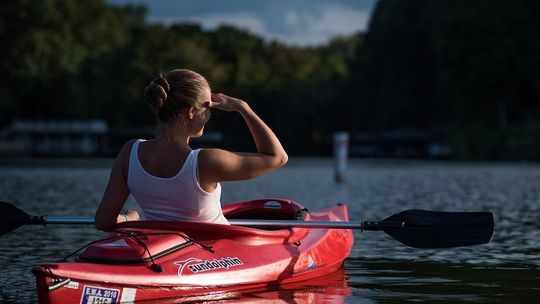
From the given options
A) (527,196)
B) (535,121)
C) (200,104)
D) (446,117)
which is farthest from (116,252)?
(446,117)

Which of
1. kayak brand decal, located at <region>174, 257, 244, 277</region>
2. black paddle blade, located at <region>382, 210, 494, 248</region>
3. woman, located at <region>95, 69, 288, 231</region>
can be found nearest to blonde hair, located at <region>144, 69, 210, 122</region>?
woman, located at <region>95, 69, 288, 231</region>

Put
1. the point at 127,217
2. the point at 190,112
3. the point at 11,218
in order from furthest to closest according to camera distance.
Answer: the point at 11,218, the point at 127,217, the point at 190,112

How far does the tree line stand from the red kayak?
Answer: 6404cm

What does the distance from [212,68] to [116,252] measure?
107 m

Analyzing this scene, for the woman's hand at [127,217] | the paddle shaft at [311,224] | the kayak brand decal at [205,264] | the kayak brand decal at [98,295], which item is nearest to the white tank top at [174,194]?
the woman's hand at [127,217]

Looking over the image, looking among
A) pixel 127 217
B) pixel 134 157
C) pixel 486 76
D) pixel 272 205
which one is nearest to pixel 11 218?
pixel 127 217

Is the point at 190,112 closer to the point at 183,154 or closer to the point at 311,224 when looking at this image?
the point at 183,154

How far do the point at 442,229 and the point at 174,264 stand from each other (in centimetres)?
283

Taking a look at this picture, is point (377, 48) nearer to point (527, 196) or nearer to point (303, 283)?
point (527, 196)

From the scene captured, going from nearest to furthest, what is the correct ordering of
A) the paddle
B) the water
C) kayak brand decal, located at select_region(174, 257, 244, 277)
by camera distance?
kayak brand decal, located at select_region(174, 257, 244, 277) → the water → the paddle

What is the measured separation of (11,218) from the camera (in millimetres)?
10781

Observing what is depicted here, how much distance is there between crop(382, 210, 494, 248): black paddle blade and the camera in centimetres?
1028

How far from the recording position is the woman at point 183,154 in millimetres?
8359

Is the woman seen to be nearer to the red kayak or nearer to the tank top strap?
the tank top strap
